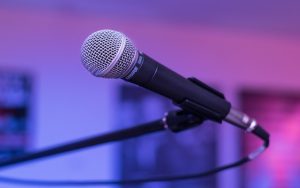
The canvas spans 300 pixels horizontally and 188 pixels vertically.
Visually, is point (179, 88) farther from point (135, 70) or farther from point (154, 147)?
point (154, 147)

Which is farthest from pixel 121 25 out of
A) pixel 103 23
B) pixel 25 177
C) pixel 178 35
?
pixel 25 177

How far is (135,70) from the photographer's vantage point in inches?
21.0

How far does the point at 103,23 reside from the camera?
2.60 metres

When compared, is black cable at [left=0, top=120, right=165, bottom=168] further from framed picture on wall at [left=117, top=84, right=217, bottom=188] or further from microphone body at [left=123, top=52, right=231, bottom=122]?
framed picture on wall at [left=117, top=84, right=217, bottom=188]

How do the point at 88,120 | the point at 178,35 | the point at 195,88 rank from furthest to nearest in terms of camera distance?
the point at 178,35 < the point at 88,120 < the point at 195,88

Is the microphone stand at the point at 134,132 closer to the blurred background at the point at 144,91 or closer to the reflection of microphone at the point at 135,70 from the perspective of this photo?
the reflection of microphone at the point at 135,70

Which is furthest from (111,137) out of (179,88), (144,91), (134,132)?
(144,91)

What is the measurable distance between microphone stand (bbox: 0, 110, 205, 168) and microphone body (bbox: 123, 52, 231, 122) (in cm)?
5

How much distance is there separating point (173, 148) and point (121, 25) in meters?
0.77

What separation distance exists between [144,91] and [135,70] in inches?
81.7

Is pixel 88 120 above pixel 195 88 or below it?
above

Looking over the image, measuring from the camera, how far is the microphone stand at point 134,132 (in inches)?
27.7

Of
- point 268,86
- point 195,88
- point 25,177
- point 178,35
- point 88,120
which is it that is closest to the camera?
point 195,88

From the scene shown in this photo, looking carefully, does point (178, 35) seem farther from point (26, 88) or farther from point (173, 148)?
point (26, 88)
